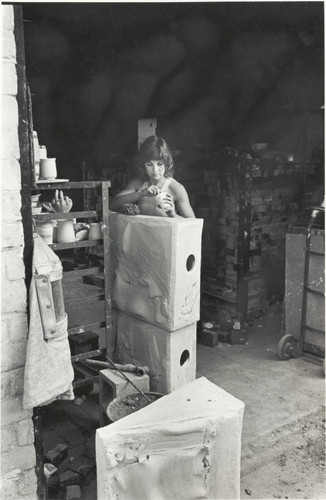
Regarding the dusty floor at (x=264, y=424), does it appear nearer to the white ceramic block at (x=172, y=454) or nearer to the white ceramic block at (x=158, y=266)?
the white ceramic block at (x=172, y=454)

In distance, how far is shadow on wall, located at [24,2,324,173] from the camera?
6195 millimetres

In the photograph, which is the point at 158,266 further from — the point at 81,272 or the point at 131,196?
the point at 131,196

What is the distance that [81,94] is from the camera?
27.4 ft

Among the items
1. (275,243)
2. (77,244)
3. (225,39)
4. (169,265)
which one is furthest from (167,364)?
(225,39)

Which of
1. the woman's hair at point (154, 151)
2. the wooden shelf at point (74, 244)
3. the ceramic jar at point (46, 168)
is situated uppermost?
the woman's hair at point (154, 151)

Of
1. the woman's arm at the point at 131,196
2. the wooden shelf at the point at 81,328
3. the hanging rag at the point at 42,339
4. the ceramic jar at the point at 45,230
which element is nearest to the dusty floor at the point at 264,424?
the wooden shelf at the point at 81,328

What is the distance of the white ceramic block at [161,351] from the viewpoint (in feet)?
13.5

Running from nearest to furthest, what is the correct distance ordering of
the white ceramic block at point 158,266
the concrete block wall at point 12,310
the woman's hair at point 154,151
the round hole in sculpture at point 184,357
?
the concrete block wall at point 12,310 < the white ceramic block at point 158,266 < the round hole in sculpture at point 184,357 < the woman's hair at point 154,151

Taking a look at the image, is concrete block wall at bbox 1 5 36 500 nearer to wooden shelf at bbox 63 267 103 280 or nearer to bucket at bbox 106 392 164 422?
bucket at bbox 106 392 164 422

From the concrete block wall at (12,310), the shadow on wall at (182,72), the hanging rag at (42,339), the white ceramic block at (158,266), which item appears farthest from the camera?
the shadow on wall at (182,72)

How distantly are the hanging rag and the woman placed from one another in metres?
1.76

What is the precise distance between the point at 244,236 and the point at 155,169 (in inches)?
76.9

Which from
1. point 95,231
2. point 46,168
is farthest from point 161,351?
point 46,168

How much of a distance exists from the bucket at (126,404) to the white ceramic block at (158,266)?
0.69 metres
